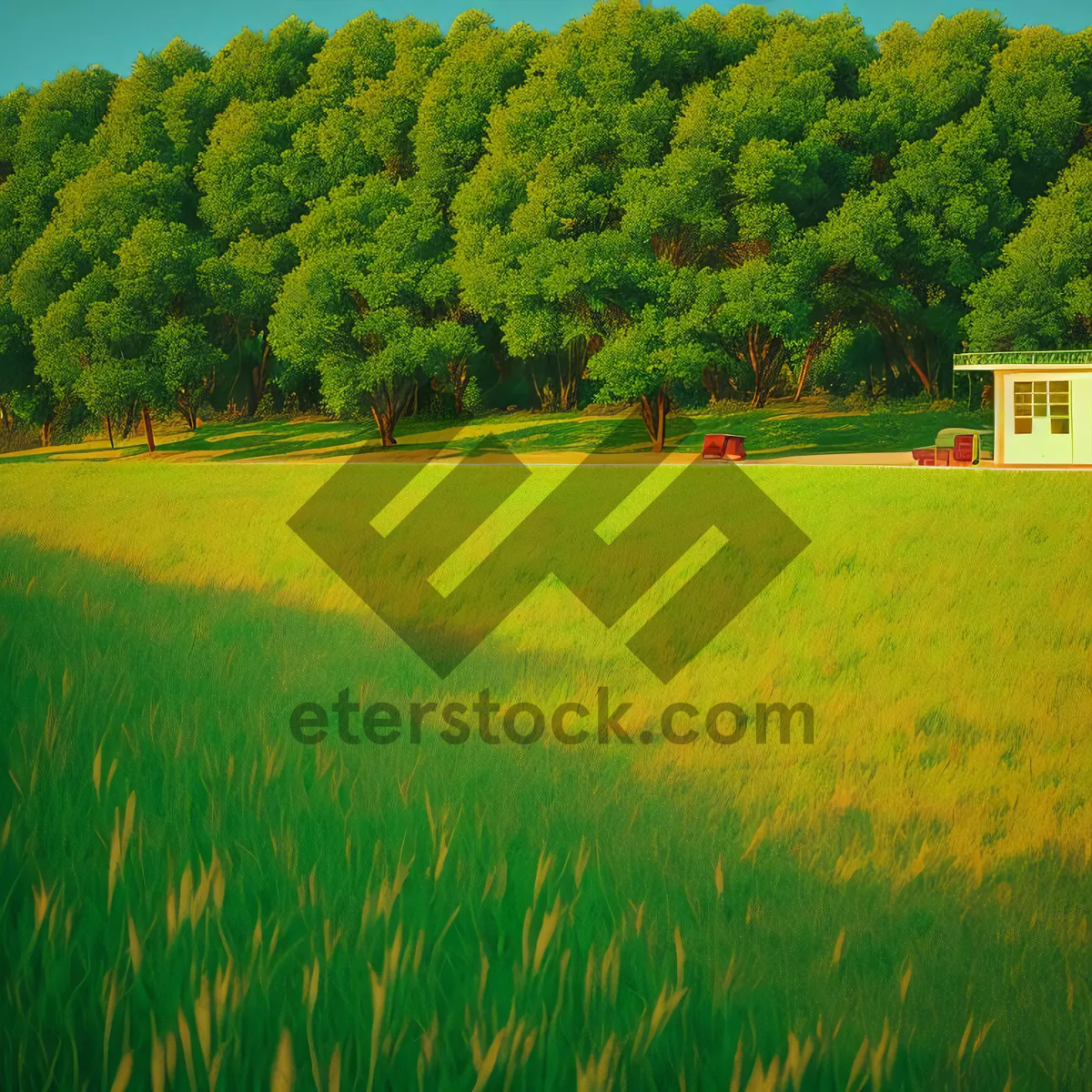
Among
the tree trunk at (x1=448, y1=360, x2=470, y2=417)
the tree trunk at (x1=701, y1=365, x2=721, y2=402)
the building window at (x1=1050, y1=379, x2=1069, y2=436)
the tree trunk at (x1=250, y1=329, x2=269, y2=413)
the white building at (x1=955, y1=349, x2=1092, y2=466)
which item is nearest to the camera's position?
the white building at (x1=955, y1=349, x2=1092, y2=466)

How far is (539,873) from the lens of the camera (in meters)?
3.29

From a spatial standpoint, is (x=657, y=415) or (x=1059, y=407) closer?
(x=1059, y=407)

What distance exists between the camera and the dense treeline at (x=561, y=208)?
31078 mm

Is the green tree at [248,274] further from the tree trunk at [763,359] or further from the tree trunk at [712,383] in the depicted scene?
the tree trunk at [763,359]

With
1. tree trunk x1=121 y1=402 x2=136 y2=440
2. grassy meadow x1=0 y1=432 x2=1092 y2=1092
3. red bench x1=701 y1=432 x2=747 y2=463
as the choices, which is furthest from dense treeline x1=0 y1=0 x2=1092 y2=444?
grassy meadow x1=0 y1=432 x2=1092 y2=1092

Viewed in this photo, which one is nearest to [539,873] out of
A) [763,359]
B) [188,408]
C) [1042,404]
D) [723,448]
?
[1042,404]

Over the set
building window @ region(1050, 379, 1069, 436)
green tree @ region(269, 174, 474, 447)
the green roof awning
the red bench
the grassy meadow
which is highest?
green tree @ region(269, 174, 474, 447)

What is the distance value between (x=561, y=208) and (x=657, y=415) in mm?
5946

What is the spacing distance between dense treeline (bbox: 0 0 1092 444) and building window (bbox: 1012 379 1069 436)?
→ 18.4ft

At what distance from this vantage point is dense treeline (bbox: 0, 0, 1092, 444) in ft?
102

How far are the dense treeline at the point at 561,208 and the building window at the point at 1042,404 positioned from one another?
221 inches

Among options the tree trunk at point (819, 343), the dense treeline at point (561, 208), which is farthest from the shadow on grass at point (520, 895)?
the tree trunk at point (819, 343)

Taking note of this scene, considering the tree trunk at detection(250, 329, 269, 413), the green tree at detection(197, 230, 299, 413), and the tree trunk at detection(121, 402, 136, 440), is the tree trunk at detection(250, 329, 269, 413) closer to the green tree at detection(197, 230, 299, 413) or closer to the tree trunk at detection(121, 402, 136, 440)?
the tree trunk at detection(121, 402, 136, 440)

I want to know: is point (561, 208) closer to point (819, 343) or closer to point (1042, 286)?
point (819, 343)
